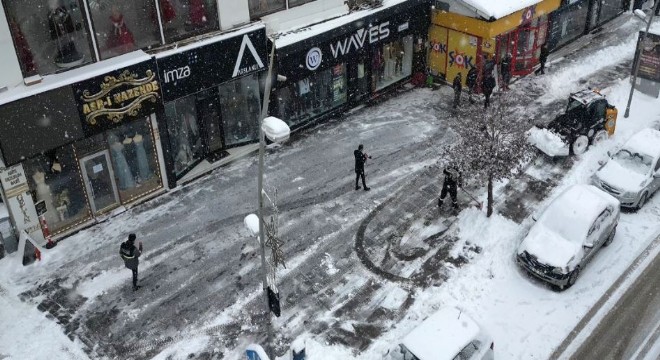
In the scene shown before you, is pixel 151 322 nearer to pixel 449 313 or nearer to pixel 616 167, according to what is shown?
pixel 449 313

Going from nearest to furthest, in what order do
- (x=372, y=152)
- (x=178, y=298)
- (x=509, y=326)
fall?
(x=509, y=326)
(x=178, y=298)
(x=372, y=152)

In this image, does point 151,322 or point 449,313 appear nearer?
point 449,313

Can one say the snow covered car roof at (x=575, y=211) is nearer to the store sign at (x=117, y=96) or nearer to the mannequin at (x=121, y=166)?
the store sign at (x=117, y=96)

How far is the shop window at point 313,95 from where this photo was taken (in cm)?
2497

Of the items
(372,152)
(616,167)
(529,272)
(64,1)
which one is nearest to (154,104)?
(64,1)

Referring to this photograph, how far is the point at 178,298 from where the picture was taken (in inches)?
685

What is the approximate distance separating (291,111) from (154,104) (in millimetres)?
6728

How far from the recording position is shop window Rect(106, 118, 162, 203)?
66.5ft

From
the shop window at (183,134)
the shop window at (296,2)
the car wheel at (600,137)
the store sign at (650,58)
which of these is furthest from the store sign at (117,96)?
the store sign at (650,58)

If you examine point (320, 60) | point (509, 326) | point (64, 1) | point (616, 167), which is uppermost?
point (64, 1)

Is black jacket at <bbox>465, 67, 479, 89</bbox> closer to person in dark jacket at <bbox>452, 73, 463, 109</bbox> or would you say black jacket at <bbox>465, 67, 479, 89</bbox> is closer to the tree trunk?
person in dark jacket at <bbox>452, 73, 463, 109</bbox>

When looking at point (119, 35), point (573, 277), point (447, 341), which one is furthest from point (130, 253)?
point (573, 277)

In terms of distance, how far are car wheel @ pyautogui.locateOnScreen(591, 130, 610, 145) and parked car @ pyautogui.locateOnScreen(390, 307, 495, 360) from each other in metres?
12.5

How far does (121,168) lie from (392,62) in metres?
13.8
